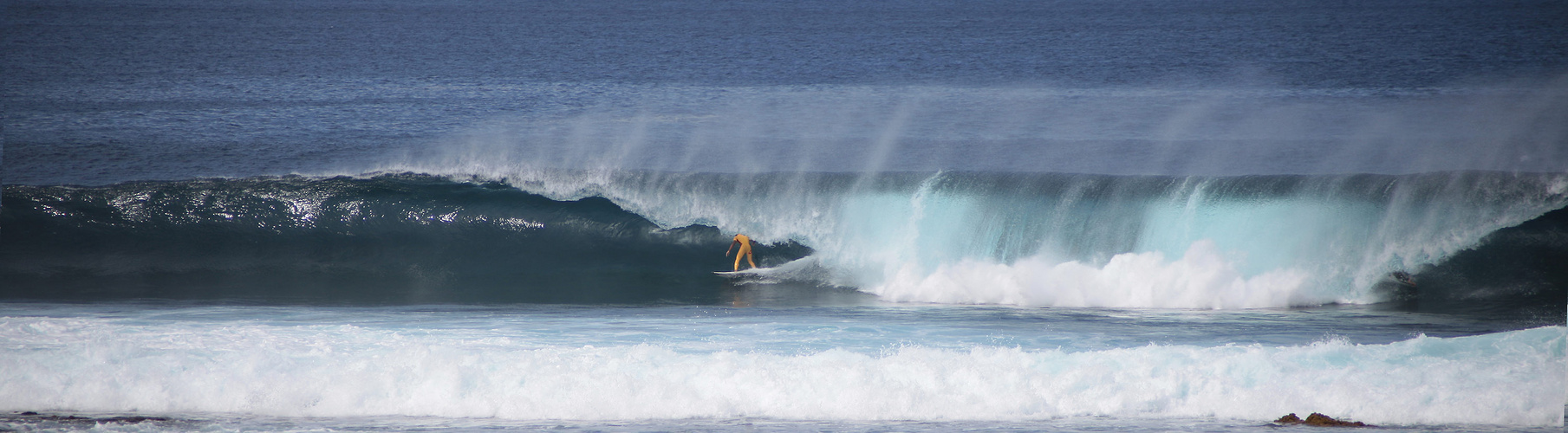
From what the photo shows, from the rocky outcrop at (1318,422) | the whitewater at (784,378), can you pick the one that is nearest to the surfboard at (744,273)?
the whitewater at (784,378)

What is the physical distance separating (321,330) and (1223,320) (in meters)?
4.28

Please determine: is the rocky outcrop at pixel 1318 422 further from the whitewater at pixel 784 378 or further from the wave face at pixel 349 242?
the wave face at pixel 349 242

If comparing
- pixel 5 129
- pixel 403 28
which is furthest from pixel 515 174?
pixel 403 28

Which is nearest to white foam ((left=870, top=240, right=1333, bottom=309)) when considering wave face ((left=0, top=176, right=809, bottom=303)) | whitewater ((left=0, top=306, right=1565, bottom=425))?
wave face ((left=0, top=176, right=809, bottom=303))

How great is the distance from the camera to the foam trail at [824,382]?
3.03 meters

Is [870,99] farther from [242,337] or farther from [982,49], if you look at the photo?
[242,337]

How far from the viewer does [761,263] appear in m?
5.71

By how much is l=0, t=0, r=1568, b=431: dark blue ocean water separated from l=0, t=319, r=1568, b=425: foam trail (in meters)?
0.01

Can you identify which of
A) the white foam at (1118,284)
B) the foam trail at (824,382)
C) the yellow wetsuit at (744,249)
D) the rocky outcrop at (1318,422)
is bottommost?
the rocky outcrop at (1318,422)

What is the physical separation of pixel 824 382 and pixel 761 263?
2.60 metres

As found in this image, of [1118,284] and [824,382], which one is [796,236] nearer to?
[1118,284]

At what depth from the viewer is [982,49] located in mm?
19719

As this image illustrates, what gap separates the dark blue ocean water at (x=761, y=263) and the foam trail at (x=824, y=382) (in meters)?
0.01

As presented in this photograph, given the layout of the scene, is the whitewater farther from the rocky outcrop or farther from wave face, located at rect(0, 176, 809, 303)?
wave face, located at rect(0, 176, 809, 303)
